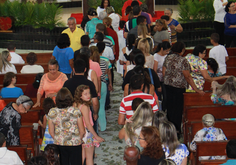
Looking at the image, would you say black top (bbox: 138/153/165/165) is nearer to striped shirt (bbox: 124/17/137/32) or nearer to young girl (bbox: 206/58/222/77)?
young girl (bbox: 206/58/222/77)

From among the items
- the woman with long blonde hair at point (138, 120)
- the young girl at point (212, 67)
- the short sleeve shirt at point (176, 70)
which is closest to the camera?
the woman with long blonde hair at point (138, 120)

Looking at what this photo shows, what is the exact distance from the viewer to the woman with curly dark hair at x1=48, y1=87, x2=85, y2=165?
13.4 ft

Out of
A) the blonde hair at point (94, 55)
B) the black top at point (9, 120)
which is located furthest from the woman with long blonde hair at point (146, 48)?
the black top at point (9, 120)

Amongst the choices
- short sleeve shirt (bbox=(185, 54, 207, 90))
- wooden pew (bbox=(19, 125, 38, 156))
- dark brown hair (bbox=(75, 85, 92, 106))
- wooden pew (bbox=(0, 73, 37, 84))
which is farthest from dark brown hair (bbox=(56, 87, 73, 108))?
wooden pew (bbox=(0, 73, 37, 84))

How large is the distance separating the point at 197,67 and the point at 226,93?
2.46 ft

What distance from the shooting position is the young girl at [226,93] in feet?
16.7

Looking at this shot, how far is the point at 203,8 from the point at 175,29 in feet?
12.2

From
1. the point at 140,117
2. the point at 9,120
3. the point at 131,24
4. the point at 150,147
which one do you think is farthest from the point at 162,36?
the point at 150,147

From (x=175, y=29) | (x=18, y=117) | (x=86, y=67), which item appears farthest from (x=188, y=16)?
(x=18, y=117)

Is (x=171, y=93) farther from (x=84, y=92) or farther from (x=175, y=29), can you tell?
(x=175, y=29)

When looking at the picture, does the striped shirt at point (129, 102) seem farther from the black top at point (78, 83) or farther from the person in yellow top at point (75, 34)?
the person in yellow top at point (75, 34)

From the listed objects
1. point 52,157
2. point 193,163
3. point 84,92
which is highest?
point 84,92

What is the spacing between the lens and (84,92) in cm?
438

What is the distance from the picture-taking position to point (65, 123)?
411 centimetres
